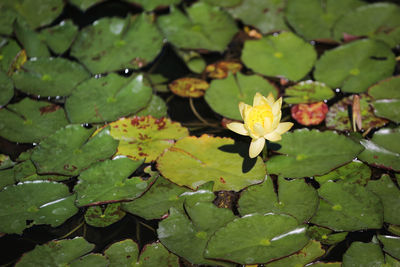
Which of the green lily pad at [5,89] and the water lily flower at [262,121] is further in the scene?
the green lily pad at [5,89]

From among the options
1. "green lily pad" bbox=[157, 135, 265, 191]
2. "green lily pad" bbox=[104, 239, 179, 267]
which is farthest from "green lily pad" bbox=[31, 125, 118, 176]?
"green lily pad" bbox=[104, 239, 179, 267]

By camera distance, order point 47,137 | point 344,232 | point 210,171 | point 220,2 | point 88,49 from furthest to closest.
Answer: point 220,2
point 88,49
point 47,137
point 210,171
point 344,232

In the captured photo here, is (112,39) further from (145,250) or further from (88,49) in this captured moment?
(145,250)

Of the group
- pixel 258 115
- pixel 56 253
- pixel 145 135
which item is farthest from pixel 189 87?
pixel 56 253

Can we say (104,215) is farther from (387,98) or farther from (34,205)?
(387,98)

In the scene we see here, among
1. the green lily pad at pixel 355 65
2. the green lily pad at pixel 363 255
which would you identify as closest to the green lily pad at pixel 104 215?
the green lily pad at pixel 363 255

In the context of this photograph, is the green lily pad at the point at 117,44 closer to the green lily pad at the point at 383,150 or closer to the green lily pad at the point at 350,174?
the green lily pad at the point at 350,174

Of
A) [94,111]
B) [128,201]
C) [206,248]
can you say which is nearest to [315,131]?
[206,248]
